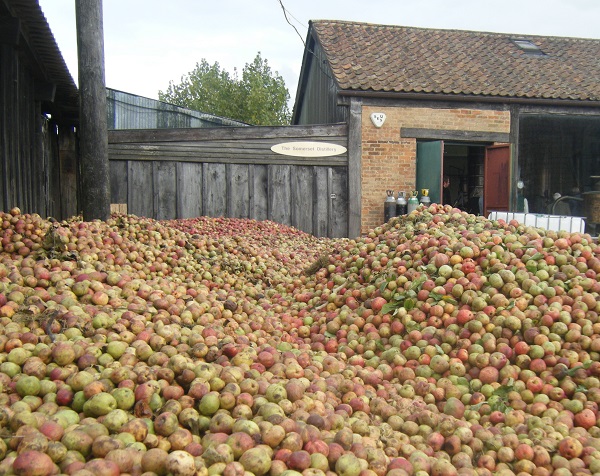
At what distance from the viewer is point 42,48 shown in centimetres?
714

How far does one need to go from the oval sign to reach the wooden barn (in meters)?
4.27

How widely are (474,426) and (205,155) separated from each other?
31.4 ft

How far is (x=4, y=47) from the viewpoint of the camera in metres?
6.47

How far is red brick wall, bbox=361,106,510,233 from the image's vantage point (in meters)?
12.4

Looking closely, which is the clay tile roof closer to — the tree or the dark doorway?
the dark doorway

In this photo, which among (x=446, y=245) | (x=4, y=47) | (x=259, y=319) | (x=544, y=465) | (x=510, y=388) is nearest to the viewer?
(x=544, y=465)

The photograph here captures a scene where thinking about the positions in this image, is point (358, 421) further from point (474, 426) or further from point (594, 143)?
point (594, 143)

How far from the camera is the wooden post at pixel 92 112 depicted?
7.04 metres

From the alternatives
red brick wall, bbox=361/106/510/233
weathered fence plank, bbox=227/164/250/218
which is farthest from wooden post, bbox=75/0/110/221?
red brick wall, bbox=361/106/510/233

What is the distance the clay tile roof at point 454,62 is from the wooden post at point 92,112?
245 inches

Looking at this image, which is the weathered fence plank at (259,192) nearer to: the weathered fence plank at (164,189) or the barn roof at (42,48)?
the weathered fence plank at (164,189)

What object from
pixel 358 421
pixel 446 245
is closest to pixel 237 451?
pixel 358 421

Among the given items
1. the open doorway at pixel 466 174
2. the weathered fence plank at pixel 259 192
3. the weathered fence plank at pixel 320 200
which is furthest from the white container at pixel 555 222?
the open doorway at pixel 466 174

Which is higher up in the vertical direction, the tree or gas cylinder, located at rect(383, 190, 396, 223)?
the tree
